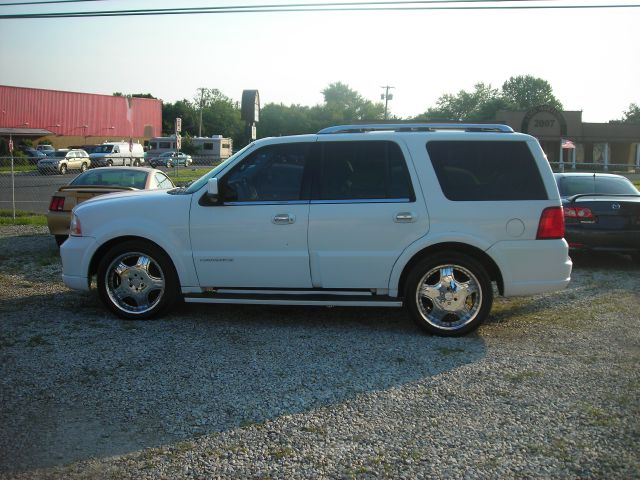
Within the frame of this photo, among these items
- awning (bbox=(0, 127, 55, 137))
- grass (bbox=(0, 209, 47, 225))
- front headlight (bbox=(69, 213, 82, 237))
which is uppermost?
awning (bbox=(0, 127, 55, 137))

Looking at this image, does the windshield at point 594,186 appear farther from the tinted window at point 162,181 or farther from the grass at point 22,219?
the grass at point 22,219

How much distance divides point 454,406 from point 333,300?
6.53 feet

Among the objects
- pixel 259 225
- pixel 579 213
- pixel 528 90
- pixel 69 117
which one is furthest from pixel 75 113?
pixel 528 90

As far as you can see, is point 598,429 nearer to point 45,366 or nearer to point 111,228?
point 45,366

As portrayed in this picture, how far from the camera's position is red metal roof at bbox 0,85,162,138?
5749 centimetres

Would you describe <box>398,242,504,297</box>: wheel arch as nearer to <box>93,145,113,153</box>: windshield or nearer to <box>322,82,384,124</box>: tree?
<box>93,145,113,153</box>: windshield

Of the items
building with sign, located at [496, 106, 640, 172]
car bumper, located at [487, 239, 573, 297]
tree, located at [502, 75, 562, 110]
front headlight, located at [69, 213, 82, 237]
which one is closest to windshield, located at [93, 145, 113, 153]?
building with sign, located at [496, 106, 640, 172]

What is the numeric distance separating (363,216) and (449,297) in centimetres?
110

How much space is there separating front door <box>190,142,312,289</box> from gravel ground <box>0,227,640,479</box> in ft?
1.80

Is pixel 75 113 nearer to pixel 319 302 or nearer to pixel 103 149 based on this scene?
pixel 103 149

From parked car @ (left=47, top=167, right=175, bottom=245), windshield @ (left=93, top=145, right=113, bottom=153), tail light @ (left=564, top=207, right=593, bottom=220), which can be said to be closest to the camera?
tail light @ (left=564, top=207, right=593, bottom=220)

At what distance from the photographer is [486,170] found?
6336 mm

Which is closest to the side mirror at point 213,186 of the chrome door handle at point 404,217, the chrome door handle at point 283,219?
the chrome door handle at point 283,219

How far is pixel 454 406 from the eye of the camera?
15.0ft
